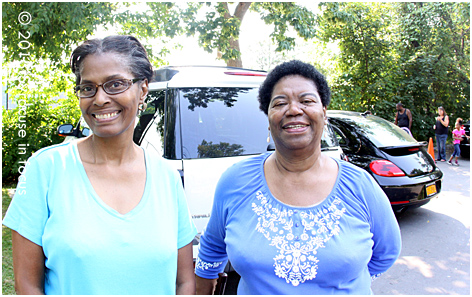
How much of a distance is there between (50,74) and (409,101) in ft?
44.1

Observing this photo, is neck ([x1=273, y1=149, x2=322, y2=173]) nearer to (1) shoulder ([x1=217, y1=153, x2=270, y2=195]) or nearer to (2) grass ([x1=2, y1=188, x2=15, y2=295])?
(1) shoulder ([x1=217, y1=153, x2=270, y2=195])

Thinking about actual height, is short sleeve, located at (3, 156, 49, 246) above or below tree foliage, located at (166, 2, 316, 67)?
below

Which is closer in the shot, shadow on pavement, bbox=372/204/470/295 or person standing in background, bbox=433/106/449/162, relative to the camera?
shadow on pavement, bbox=372/204/470/295

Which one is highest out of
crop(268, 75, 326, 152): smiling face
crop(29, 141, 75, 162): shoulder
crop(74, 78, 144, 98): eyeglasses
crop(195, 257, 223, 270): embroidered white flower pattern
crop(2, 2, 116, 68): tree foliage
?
crop(2, 2, 116, 68): tree foliage

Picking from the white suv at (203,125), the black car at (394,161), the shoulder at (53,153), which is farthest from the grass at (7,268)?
the black car at (394,161)

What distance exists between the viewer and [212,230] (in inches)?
74.9

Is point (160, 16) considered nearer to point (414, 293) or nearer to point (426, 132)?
Answer: point (414, 293)

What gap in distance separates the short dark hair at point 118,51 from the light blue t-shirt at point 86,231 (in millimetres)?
388

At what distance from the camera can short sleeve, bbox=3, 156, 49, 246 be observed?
4.41 ft

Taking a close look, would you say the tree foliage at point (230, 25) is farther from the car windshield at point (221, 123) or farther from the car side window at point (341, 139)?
the car windshield at point (221, 123)

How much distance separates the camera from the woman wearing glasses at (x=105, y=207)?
54.1 inches

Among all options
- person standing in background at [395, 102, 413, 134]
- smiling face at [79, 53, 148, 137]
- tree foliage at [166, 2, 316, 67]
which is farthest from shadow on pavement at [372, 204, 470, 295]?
person standing in background at [395, 102, 413, 134]

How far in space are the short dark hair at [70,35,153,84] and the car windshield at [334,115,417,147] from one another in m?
4.95

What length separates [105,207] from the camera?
1.47 m
